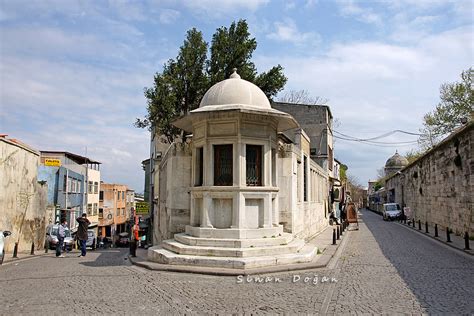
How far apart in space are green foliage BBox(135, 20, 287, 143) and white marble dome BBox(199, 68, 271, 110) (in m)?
8.42

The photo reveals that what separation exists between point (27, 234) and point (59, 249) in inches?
209

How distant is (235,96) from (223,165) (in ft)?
6.98

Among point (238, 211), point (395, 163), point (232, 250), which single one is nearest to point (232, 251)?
point (232, 250)

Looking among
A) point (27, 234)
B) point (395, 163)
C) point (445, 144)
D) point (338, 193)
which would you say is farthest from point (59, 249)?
point (395, 163)

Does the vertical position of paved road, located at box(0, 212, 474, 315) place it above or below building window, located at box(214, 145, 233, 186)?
below

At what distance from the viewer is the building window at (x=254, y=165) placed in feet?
37.2

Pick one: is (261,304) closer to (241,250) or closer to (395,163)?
(241,250)

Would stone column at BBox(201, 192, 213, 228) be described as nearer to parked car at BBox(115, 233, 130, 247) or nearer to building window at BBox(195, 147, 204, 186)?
building window at BBox(195, 147, 204, 186)

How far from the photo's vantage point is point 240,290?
25.2 feet

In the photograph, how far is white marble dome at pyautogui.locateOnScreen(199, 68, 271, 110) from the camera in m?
11.6

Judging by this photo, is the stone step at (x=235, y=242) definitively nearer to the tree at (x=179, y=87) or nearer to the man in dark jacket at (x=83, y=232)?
the man in dark jacket at (x=83, y=232)

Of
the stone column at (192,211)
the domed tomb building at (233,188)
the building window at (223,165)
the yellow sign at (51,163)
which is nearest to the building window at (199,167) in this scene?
the domed tomb building at (233,188)

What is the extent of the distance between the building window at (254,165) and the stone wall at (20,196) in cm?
1062

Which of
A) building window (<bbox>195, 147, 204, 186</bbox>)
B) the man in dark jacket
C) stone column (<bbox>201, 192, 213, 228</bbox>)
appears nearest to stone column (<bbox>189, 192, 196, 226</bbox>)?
building window (<bbox>195, 147, 204, 186</bbox>)
